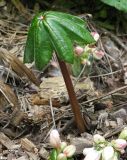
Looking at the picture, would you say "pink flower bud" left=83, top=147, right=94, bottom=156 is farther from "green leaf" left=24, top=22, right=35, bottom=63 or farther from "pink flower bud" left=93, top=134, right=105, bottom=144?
"green leaf" left=24, top=22, right=35, bottom=63

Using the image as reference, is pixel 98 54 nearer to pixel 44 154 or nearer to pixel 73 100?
pixel 73 100

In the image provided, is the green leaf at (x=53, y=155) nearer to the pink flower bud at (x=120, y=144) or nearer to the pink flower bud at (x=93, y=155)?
the pink flower bud at (x=93, y=155)

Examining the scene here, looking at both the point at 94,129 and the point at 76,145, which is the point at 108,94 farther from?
the point at 76,145

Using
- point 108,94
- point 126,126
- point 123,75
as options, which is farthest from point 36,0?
point 126,126

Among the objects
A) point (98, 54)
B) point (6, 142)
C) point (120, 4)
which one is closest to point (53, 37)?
point (6, 142)

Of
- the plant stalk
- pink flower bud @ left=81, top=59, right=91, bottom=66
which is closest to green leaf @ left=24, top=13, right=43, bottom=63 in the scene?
the plant stalk
